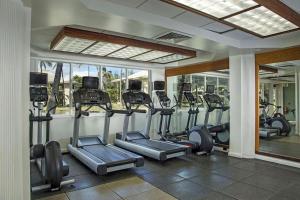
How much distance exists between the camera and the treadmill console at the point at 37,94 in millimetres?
4391

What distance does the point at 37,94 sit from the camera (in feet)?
14.5

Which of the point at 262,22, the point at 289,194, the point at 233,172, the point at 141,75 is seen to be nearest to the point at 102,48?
the point at 141,75

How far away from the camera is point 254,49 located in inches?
189

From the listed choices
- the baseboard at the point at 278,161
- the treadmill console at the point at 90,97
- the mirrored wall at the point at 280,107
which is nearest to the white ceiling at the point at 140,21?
the treadmill console at the point at 90,97

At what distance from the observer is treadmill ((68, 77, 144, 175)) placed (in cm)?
400

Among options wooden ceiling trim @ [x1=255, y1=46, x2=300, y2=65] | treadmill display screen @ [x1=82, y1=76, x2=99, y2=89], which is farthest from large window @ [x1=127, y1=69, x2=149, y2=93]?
wooden ceiling trim @ [x1=255, y1=46, x2=300, y2=65]

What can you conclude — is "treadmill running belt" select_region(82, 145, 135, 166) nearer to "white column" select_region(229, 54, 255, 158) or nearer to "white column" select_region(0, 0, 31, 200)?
"white column" select_region(0, 0, 31, 200)

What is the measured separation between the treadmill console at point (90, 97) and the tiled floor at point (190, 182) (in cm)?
137

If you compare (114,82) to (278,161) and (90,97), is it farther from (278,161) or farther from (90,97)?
(278,161)

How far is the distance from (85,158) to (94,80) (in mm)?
1718

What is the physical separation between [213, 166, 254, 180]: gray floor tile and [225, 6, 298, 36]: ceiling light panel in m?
2.63

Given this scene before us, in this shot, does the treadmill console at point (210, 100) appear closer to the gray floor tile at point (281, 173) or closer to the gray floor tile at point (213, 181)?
the gray floor tile at point (281, 173)

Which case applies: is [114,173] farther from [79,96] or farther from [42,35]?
[42,35]

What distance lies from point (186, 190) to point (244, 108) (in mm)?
2808
